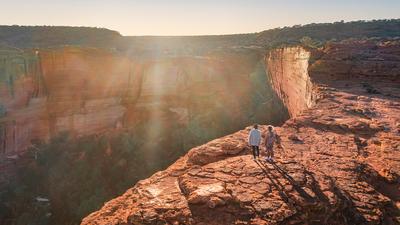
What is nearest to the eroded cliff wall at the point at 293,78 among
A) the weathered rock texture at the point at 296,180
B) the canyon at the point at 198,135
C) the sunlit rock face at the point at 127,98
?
the canyon at the point at 198,135

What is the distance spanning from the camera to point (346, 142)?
10445mm

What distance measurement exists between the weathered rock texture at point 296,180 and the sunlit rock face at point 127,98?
13097 mm

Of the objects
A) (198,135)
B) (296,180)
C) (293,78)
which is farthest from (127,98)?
(296,180)

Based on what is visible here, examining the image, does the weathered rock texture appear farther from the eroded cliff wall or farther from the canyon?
the eroded cliff wall

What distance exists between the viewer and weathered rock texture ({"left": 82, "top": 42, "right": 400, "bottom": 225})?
6543 mm

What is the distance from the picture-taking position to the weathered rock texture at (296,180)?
6.54m

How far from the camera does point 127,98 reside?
2800 cm

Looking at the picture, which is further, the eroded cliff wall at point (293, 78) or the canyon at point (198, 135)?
the eroded cliff wall at point (293, 78)

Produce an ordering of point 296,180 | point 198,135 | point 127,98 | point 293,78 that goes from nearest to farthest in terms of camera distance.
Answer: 1. point 296,180
2. point 293,78
3. point 198,135
4. point 127,98

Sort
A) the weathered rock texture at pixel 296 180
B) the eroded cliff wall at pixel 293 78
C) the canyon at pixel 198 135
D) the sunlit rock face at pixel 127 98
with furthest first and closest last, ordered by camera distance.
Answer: the sunlit rock face at pixel 127 98 → the eroded cliff wall at pixel 293 78 → the canyon at pixel 198 135 → the weathered rock texture at pixel 296 180

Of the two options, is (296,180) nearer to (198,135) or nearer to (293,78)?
(293,78)

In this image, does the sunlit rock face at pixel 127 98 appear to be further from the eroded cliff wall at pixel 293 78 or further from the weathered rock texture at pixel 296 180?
the weathered rock texture at pixel 296 180

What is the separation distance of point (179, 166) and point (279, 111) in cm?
1848

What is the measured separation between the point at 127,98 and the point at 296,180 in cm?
2200
